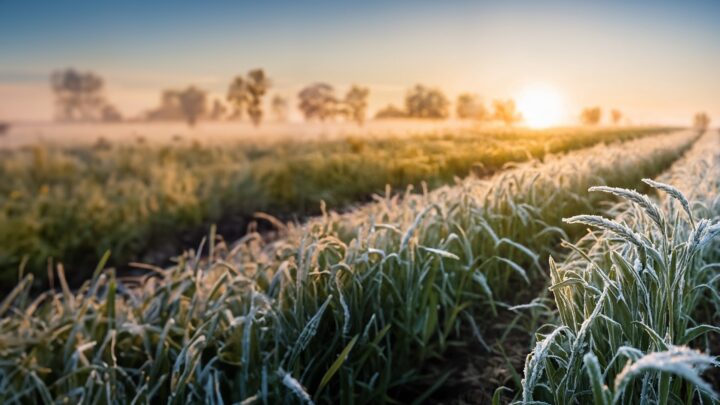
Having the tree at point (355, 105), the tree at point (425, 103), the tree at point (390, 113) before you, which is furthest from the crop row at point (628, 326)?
the tree at point (355, 105)

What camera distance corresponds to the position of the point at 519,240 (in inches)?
77.6

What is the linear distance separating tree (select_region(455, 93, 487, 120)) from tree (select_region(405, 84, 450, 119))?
23 cm

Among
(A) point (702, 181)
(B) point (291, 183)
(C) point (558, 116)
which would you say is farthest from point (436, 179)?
(B) point (291, 183)

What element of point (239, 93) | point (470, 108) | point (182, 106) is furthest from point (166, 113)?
point (470, 108)

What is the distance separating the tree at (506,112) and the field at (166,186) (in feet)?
0.43

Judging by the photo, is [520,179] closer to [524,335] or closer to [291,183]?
[524,335]

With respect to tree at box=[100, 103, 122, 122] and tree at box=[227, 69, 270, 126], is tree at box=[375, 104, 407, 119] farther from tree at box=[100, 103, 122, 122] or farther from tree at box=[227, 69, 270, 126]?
tree at box=[100, 103, 122, 122]

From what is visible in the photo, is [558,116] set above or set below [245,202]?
above

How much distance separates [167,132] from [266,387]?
6542mm

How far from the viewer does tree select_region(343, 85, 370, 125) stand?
5246mm

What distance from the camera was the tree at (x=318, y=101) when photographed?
5332 millimetres

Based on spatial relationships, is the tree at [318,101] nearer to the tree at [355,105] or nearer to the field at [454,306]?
the tree at [355,105]

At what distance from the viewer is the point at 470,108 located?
3332 millimetres

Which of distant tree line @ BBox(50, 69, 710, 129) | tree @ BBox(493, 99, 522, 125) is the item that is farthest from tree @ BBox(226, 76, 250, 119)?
tree @ BBox(493, 99, 522, 125)
